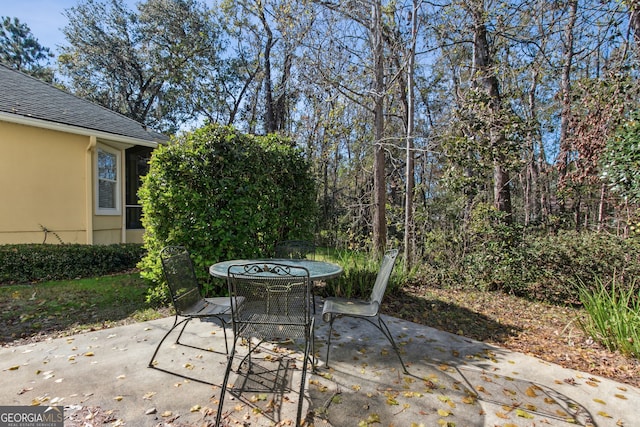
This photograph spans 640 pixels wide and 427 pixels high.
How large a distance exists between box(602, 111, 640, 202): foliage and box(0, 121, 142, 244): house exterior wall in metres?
9.37

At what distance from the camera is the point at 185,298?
2.95m

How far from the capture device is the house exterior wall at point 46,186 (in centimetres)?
650

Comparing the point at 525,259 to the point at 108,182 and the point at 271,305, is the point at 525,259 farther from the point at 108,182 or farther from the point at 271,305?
the point at 108,182

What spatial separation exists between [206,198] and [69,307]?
252 cm

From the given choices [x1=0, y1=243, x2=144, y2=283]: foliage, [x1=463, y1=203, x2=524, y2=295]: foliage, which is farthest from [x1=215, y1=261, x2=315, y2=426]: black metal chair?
[x1=463, y1=203, x2=524, y2=295]: foliage

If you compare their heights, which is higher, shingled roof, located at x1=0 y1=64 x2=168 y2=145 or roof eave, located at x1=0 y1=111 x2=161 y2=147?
shingled roof, located at x1=0 y1=64 x2=168 y2=145

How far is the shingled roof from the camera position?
21.9 feet

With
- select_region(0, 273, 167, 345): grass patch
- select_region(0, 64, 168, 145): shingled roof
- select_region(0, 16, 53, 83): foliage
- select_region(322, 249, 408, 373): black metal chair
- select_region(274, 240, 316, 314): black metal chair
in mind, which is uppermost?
select_region(0, 16, 53, 83): foliage

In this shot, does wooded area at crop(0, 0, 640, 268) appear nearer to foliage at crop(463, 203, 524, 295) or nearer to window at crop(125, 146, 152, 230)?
foliage at crop(463, 203, 524, 295)

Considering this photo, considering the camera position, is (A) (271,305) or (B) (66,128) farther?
(B) (66,128)

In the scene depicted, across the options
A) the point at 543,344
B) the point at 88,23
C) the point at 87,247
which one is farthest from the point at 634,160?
the point at 88,23

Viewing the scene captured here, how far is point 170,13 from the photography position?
1521 centimetres

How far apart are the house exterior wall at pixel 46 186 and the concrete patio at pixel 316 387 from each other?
15.5ft

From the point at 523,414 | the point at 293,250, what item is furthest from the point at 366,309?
the point at 293,250
